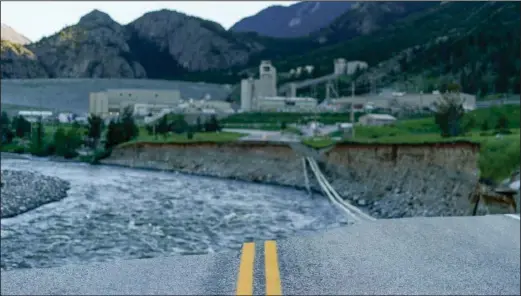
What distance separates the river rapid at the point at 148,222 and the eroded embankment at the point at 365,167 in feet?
9.26

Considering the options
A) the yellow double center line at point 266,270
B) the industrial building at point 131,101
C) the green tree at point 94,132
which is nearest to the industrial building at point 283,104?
the industrial building at point 131,101

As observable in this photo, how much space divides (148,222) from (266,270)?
16493 millimetres

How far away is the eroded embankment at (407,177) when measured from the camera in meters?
21.2

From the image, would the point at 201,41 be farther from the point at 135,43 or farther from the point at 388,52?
the point at 388,52

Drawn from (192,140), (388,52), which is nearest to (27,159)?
(192,140)

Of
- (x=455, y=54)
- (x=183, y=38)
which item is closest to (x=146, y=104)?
(x=455, y=54)

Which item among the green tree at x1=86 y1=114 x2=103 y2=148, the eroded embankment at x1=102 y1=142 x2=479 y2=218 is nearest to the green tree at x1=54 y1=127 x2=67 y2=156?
the green tree at x1=86 y1=114 x2=103 y2=148

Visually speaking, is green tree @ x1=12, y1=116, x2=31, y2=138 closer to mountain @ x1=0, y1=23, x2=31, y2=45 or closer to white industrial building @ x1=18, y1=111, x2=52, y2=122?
mountain @ x1=0, y1=23, x2=31, y2=45

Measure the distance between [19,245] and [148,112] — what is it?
7680 centimetres

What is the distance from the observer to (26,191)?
28562 mm

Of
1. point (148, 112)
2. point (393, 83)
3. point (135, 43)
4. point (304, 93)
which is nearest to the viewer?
point (148, 112)

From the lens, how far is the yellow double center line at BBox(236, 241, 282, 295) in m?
3.48

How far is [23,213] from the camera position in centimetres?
2291

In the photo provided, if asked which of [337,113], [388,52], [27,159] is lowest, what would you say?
[27,159]
